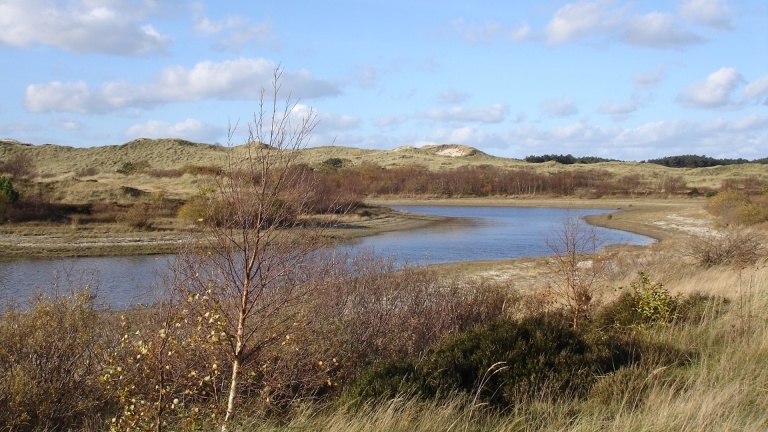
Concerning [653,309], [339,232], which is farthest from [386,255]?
[653,309]

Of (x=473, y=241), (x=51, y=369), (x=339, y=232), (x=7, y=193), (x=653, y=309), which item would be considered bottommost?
(x=473, y=241)

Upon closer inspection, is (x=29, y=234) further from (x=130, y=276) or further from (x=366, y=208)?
(x=366, y=208)

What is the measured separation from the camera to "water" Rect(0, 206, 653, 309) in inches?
728

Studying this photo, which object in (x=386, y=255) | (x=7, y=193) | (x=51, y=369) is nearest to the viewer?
(x=51, y=369)

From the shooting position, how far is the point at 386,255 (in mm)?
29812

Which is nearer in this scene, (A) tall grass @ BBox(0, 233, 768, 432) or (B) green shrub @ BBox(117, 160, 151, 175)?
(A) tall grass @ BBox(0, 233, 768, 432)

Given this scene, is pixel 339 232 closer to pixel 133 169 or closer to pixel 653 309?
pixel 653 309

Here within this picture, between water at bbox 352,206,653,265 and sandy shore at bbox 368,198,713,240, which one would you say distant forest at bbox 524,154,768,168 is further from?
water at bbox 352,206,653,265

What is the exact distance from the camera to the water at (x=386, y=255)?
728 inches

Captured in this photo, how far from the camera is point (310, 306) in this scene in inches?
336

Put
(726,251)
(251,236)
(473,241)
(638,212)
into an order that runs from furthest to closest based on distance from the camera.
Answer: (638,212) → (473,241) → (726,251) → (251,236)

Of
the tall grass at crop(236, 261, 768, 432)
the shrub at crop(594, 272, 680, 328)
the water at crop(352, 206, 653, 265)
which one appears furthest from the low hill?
the tall grass at crop(236, 261, 768, 432)

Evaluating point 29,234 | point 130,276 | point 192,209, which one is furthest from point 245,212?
point 192,209

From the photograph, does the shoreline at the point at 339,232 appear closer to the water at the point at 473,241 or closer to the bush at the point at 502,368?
the water at the point at 473,241
